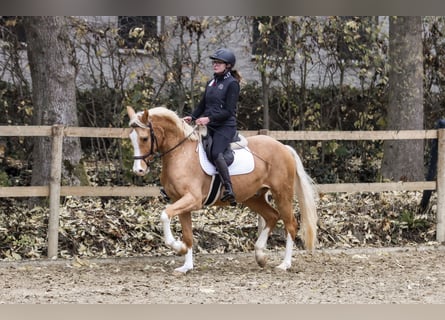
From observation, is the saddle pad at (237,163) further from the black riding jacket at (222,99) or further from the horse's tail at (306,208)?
the horse's tail at (306,208)

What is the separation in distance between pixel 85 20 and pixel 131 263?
5.46 meters

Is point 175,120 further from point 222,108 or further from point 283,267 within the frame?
point 283,267

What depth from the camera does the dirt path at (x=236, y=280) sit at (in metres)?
6.95

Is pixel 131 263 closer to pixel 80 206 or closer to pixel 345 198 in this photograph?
pixel 80 206

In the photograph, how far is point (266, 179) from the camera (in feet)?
28.0

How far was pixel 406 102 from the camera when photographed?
1268cm

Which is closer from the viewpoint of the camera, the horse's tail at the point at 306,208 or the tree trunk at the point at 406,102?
the horse's tail at the point at 306,208

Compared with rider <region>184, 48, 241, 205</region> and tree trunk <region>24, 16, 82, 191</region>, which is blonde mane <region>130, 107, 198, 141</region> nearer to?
rider <region>184, 48, 241, 205</region>

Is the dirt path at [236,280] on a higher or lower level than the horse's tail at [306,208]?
lower

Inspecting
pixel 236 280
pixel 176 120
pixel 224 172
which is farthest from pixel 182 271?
pixel 176 120

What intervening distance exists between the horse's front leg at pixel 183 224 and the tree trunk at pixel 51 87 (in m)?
2.58

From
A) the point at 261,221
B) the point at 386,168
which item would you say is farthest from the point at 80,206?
the point at 386,168

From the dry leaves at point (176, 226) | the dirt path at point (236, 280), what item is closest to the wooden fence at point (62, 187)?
the dry leaves at point (176, 226)

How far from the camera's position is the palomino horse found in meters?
7.73
